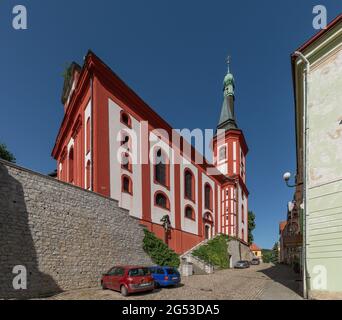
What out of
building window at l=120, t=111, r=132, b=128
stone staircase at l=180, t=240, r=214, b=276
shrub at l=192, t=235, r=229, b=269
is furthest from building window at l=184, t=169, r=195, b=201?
building window at l=120, t=111, r=132, b=128

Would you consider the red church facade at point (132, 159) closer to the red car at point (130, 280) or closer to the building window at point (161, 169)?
the building window at point (161, 169)

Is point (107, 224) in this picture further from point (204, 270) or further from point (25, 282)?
point (204, 270)

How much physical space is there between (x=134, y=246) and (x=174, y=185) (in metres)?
9.65

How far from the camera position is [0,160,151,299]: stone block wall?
10.9 m

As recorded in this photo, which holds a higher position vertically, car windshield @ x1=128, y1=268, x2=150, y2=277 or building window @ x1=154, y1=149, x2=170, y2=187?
building window @ x1=154, y1=149, x2=170, y2=187

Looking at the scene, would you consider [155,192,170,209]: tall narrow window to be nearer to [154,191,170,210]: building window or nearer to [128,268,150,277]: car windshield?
[154,191,170,210]: building window

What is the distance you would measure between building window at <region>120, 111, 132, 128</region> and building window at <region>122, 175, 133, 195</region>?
4117mm

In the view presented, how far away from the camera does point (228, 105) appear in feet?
157

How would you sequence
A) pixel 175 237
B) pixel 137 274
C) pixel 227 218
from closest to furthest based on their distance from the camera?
pixel 137 274
pixel 175 237
pixel 227 218

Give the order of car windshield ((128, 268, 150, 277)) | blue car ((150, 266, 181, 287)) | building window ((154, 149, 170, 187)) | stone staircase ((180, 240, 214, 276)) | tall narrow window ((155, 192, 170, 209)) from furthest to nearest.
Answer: building window ((154, 149, 170, 187)) < tall narrow window ((155, 192, 170, 209)) < stone staircase ((180, 240, 214, 276)) < blue car ((150, 266, 181, 287)) < car windshield ((128, 268, 150, 277))

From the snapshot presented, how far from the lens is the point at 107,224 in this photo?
1538cm

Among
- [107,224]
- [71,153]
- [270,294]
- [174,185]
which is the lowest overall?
[270,294]

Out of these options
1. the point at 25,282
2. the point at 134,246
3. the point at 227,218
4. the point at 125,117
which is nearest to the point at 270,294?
the point at 134,246

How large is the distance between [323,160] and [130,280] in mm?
9209
